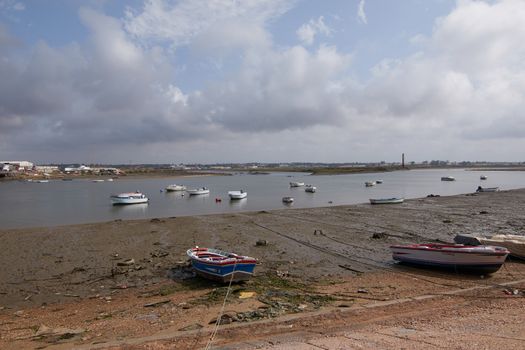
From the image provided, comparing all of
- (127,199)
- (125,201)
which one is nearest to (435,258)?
(125,201)

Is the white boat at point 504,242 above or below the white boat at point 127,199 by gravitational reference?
above

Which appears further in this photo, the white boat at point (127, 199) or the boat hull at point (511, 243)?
the white boat at point (127, 199)

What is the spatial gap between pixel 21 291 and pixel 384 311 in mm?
12720

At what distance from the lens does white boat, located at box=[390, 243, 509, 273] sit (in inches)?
577

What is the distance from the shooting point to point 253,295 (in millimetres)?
12602

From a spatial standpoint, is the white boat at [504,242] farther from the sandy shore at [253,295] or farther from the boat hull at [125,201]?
the boat hull at [125,201]

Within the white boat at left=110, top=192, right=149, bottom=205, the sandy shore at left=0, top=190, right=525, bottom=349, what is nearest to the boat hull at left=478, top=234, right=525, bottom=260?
the sandy shore at left=0, top=190, right=525, bottom=349

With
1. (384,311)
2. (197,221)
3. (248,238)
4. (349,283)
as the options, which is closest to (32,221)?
(197,221)

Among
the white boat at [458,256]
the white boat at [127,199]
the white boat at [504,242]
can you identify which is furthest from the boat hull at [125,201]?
the white boat at [504,242]

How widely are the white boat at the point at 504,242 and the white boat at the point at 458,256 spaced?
7.11 ft

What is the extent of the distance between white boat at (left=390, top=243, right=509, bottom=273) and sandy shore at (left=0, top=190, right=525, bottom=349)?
1.56 ft

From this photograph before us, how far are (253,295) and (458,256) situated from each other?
8262 mm

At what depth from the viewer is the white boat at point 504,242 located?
1689cm

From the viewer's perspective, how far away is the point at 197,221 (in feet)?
107
